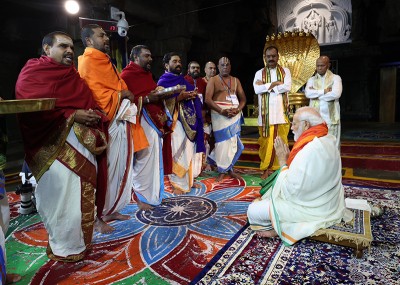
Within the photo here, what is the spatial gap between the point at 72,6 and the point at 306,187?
256 inches

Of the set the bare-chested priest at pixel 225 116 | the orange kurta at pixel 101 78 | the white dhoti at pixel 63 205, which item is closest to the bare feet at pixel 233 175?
the bare-chested priest at pixel 225 116

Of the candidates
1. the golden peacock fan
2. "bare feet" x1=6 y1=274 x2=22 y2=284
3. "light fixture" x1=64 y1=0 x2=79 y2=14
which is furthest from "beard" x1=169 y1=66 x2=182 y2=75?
"light fixture" x1=64 y1=0 x2=79 y2=14

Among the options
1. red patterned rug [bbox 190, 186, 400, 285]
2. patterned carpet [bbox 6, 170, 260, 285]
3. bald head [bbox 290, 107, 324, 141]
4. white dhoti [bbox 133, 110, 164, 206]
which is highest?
bald head [bbox 290, 107, 324, 141]

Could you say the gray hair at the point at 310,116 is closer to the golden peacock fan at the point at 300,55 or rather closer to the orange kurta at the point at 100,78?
the orange kurta at the point at 100,78

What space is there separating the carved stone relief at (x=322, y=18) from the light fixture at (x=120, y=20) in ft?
25.3

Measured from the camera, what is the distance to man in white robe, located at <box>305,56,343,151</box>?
4711 mm

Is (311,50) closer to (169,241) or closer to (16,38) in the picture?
(169,241)

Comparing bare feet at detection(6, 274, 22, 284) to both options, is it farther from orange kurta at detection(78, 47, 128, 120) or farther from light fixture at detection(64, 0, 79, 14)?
light fixture at detection(64, 0, 79, 14)

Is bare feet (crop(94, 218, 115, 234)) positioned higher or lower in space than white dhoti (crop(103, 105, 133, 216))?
lower

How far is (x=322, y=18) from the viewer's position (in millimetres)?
11891

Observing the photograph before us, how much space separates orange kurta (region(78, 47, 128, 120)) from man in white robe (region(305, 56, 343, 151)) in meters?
3.47

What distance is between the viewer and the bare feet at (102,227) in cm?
284

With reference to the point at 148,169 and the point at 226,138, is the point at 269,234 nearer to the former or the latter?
the point at 148,169

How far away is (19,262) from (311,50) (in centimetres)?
717
